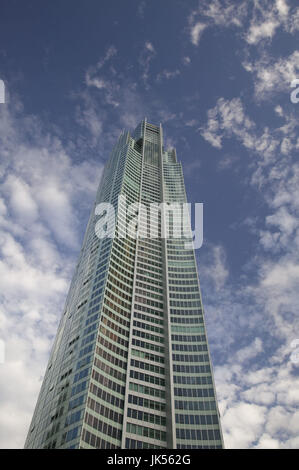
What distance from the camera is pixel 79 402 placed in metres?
69.1

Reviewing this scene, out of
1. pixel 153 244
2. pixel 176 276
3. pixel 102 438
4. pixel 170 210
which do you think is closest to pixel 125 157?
pixel 170 210

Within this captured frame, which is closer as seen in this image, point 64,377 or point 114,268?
point 64,377

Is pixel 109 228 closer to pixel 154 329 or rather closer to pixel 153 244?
pixel 153 244

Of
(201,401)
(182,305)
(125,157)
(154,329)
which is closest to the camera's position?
(201,401)

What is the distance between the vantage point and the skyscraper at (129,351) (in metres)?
71.8

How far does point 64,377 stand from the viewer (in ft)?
259

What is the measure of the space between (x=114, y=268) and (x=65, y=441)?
2066 inches

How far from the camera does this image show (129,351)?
89.1m

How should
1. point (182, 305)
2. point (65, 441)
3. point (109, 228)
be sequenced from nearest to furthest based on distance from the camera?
1. point (65, 441)
2. point (182, 305)
3. point (109, 228)

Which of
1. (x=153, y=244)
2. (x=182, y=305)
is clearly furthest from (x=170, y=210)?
(x=182, y=305)

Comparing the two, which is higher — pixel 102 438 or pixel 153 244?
pixel 153 244

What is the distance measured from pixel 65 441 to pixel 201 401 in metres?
36.7

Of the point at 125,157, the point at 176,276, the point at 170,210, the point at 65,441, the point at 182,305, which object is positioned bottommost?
the point at 65,441

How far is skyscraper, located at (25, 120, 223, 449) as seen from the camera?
7181 cm
